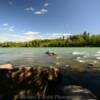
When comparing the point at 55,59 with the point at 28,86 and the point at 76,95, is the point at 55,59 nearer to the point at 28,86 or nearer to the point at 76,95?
the point at 28,86

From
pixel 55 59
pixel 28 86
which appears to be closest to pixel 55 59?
pixel 55 59

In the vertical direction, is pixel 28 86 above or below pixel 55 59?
above

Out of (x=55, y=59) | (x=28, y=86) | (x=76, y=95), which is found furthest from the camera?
(x=55, y=59)

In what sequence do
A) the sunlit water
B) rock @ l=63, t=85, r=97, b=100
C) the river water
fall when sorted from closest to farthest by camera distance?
rock @ l=63, t=85, r=97, b=100
the river water
the sunlit water

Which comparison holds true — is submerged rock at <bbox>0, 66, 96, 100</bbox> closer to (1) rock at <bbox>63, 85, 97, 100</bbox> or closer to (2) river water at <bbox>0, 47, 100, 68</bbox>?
(1) rock at <bbox>63, 85, 97, 100</bbox>

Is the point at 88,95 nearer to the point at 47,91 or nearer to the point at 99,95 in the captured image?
the point at 47,91

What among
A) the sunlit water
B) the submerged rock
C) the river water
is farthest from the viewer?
the sunlit water

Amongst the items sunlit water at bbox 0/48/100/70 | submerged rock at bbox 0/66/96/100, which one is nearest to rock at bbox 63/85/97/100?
submerged rock at bbox 0/66/96/100

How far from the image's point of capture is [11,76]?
10406 mm

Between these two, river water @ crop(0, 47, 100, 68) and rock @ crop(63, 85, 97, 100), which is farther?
river water @ crop(0, 47, 100, 68)

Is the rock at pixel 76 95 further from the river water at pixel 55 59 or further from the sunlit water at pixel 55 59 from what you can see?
the sunlit water at pixel 55 59

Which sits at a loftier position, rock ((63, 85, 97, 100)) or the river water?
rock ((63, 85, 97, 100))

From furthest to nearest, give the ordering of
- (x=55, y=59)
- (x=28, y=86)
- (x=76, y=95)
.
Answer: (x=55, y=59), (x=28, y=86), (x=76, y=95)

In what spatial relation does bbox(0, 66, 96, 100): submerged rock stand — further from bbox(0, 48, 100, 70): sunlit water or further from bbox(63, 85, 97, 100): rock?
bbox(0, 48, 100, 70): sunlit water
